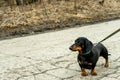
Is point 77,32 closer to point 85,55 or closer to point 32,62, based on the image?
point 32,62

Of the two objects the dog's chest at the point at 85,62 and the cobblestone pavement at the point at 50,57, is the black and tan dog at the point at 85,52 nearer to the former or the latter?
the dog's chest at the point at 85,62

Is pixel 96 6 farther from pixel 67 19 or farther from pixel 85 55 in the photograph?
Result: pixel 85 55

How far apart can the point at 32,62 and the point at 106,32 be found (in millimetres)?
3082

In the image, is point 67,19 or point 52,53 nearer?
point 52,53

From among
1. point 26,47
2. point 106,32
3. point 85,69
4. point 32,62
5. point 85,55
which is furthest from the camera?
point 106,32

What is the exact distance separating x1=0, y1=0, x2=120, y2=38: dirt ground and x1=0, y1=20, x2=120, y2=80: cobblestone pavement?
622 mm

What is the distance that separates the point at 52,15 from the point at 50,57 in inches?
170

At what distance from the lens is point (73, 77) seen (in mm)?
5180

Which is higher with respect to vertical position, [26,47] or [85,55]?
[85,55]

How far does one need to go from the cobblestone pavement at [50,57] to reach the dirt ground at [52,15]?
0.62 metres

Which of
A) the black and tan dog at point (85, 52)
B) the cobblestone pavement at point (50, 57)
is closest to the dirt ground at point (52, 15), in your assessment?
the cobblestone pavement at point (50, 57)

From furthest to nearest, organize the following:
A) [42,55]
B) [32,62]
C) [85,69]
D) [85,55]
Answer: [42,55]
[32,62]
[85,69]
[85,55]

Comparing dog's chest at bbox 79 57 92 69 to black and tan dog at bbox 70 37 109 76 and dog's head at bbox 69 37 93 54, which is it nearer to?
black and tan dog at bbox 70 37 109 76

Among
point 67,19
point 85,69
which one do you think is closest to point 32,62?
point 85,69
